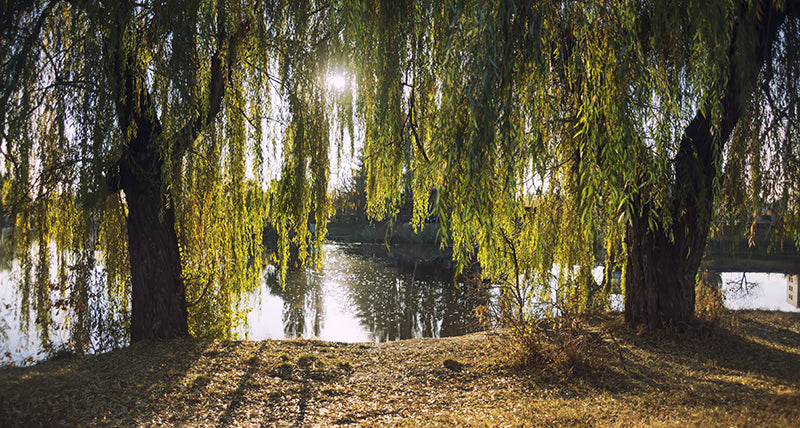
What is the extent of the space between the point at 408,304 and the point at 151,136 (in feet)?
25.3

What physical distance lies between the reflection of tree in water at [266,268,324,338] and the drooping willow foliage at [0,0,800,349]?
373cm

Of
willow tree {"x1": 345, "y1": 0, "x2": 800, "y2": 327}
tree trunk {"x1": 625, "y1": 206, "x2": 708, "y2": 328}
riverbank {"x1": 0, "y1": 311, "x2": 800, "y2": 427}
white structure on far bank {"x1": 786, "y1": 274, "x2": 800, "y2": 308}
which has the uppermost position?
willow tree {"x1": 345, "y1": 0, "x2": 800, "y2": 327}

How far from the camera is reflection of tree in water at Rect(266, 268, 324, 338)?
9336mm

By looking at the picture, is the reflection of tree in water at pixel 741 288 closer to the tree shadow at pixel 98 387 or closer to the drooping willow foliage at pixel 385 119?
the drooping willow foliage at pixel 385 119

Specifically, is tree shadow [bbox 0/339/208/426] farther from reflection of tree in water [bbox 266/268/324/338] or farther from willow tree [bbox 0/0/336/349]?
reflection of tree in water [bbox 266/268/324/338]

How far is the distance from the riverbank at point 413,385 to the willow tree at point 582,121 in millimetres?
823

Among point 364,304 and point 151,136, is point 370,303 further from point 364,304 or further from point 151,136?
point 151,136

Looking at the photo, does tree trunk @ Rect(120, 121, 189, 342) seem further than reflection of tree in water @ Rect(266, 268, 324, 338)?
No

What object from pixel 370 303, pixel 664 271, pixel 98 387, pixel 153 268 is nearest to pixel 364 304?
pixel 370 303

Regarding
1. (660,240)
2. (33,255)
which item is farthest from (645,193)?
(33,255)

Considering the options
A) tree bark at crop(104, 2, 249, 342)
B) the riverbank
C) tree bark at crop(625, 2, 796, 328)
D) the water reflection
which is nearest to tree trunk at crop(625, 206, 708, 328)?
tree bark at crop(625, 2, 796, 328)

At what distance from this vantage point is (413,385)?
4219 mm

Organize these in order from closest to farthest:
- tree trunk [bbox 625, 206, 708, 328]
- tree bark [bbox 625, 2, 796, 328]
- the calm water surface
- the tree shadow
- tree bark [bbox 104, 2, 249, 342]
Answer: the tree shadow
tree bark [bbox 104, 2, 249, 342]
tree bark [bbox 625, 2, 796, 328]
tree trunk [bbox 625, 206, 708, 328]
the calm water surface

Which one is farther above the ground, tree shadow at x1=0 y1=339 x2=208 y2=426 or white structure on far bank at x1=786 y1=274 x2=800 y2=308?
tree shadow at x1=0 y1=339 x2=208 y2=426
